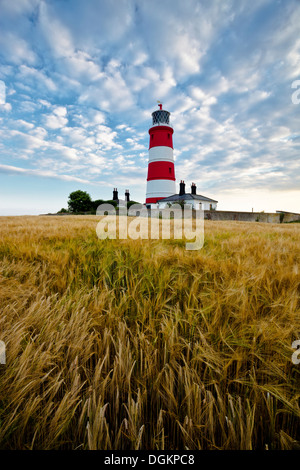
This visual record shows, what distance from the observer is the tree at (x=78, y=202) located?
3806cm

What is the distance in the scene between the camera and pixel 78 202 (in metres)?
38.4

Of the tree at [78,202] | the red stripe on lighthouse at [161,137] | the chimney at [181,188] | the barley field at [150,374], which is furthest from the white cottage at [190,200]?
the barley field at [150,374]

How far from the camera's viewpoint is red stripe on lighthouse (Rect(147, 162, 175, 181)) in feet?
102

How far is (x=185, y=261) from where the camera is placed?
1855 millimetres

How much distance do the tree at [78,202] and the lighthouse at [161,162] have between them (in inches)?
518

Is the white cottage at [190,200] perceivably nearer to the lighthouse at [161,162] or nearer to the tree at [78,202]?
the lighthouse at [161,162]

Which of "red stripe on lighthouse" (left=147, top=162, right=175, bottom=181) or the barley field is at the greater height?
"red stripe on lighthouse" (left=147, top=162, right=175, bottom=181)

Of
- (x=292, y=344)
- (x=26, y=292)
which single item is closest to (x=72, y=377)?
(x=26, y=292)

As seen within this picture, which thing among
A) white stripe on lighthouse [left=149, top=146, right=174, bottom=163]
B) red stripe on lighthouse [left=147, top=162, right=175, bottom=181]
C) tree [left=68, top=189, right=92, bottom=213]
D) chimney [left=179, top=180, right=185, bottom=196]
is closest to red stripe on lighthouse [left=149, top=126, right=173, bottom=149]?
white stripe on lighthouse [left=149, top=146, right=174, bottom=163]

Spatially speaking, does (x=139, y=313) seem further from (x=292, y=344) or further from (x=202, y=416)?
(x=292, y=344)

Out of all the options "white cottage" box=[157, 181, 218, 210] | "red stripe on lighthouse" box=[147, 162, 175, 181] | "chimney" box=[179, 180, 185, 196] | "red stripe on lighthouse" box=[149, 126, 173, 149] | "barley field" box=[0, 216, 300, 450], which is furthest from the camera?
"chimney" box=[179, 180, 185, 196]

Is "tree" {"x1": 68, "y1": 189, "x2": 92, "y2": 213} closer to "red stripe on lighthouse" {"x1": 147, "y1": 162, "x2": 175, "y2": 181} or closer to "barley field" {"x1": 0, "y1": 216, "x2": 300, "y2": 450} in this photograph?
"red stripe on lighthouse" {"x1": 147, "y1": 162, "x2": 175, "y2": 181}

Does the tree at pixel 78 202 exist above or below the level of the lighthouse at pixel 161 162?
below
